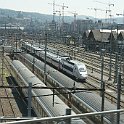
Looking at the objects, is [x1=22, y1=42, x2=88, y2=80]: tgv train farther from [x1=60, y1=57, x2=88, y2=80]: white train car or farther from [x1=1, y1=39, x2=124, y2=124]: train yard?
[x1=1, y1=39, x2=124, y2=124]: train yard

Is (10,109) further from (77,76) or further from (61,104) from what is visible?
(77,76)

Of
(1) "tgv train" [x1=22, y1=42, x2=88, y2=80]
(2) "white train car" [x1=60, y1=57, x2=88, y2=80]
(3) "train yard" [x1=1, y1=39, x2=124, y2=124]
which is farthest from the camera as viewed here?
(1) "tgv train" [x1=22, y1=42, x2=88, y2=80]

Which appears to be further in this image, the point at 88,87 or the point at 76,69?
the point at 76,69

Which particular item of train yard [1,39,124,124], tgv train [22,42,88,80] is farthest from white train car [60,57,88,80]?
train yard [1,39,124,124]

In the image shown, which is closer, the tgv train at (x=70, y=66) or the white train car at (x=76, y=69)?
the white train car at (x=76, y=69)

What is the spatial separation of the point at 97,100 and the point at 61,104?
261 cm

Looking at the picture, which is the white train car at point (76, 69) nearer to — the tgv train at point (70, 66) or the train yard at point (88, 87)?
the tgv train at point (70, 66)

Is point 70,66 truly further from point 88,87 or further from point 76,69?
point 88,87

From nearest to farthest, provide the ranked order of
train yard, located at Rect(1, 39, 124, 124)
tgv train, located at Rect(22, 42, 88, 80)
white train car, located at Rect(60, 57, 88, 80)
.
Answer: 1. train yard, located at Rect(1, 39, 124, 124)
2. white train car, located at Rect(60, 57, 88, 80)
3. tgv train, located at Rect(22, 42, 88, 80)

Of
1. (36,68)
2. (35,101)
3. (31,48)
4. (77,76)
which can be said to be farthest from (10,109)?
(31,48)

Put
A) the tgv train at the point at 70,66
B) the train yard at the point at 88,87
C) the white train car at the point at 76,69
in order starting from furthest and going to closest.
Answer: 1. the tgv train at the point at 70,66
2. the white train car at the point at 76,69
3. the train yard at the point at 88,87

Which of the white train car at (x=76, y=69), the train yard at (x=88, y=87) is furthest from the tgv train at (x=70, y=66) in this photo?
the train yard at (x=88, y=87)

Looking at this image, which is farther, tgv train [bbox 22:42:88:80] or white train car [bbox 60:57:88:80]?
tgv train [bbox 22:42:88:80]

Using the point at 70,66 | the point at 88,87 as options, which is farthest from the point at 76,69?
the point at 88,87
